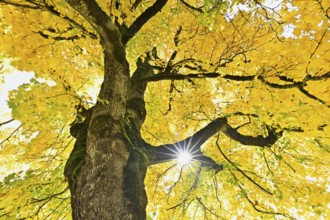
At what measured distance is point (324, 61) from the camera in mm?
3020

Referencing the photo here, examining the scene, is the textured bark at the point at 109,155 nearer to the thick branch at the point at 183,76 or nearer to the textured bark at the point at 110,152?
the textured bark at the point at 110,152

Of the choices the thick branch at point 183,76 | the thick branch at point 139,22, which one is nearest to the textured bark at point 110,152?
the thick branch at point 139,22

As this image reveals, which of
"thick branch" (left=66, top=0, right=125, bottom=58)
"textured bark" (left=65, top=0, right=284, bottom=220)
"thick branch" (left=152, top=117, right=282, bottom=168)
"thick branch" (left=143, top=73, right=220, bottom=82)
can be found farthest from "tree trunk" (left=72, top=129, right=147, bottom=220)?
"thick branch" (left=143, top=73, right=220, bottom=82)

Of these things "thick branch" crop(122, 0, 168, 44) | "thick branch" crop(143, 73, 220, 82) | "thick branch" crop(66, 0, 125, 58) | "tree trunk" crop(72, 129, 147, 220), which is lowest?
"tree trunk" crop(72, 129, 147, 220)

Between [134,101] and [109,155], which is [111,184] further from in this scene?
[134,101]

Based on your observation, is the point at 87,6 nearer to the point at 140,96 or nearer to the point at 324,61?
the point at 140,96

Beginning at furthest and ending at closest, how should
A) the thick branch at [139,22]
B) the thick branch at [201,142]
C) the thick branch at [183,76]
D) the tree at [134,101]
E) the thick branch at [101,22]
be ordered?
the thick branch at [183,76]
the thick branch at [201,142]
the thick branch at [139,22]
the tree at [134,101]
the thick branch at [101,22]

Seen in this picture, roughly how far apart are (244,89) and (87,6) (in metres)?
3.79

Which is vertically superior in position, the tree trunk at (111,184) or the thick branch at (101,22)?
the thick branch at (101,22)

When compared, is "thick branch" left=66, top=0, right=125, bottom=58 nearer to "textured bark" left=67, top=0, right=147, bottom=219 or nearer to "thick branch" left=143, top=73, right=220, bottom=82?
"textured bark" left=67, top=0, right=147, bottom=219

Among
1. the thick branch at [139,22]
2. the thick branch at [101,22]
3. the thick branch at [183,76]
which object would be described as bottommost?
the thick branch at [183,76]

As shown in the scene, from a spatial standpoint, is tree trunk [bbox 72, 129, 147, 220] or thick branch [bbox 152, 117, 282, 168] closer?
tree trunk [bbox 72, 129, 147, 220]

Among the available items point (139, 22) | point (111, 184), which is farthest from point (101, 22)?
point (111, 184)

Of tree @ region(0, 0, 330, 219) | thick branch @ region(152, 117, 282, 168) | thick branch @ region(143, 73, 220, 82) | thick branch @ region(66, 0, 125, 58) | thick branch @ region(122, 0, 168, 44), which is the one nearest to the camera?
thick branch @ region(66, 0, 125, 58)
